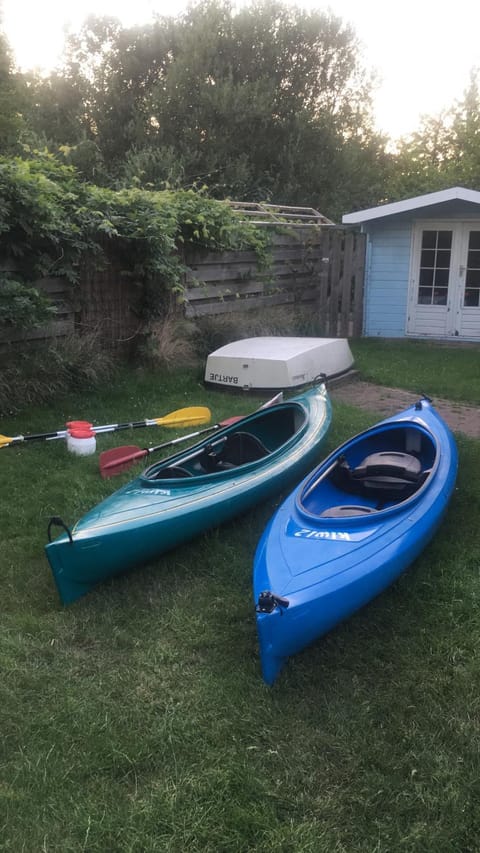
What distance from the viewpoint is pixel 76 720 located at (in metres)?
2.92

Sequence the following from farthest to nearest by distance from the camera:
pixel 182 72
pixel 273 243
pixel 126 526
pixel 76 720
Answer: pixel 182 72, pixel 273 243, pixel 126 526, pixel 76 720

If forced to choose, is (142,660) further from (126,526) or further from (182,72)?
(182,72)

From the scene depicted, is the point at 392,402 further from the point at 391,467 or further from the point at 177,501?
the point at 177,501

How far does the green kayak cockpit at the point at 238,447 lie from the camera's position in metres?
4.66

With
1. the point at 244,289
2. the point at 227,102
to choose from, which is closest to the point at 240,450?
the point at 244,289

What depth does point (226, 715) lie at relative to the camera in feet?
9.66

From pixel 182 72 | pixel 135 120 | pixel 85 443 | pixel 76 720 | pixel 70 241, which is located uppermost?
pixel 182 72

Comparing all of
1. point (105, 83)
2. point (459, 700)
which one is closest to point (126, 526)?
point (459, 700)

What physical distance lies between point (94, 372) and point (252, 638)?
15.7 feet

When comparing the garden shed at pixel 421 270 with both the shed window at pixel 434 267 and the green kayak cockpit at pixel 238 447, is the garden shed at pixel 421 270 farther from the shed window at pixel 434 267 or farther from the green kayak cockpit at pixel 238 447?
the green kayak cockpit at pixel 238 447

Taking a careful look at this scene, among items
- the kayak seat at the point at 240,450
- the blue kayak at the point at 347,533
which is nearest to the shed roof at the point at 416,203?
the blue kayak at the point at 347,533

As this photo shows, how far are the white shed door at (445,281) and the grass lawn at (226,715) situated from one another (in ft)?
25.9

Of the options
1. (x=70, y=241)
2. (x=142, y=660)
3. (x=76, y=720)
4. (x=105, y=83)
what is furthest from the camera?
(x=105, y=83)

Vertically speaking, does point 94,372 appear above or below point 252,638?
above
